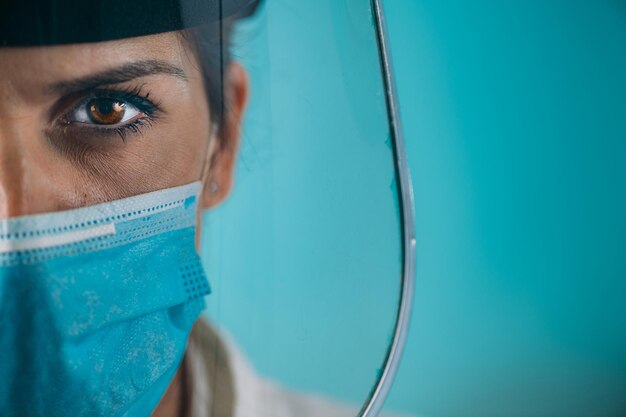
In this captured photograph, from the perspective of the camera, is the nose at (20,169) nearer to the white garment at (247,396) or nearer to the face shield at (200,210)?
the face shield at (200,210)

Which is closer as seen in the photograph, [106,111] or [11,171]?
[11,171]

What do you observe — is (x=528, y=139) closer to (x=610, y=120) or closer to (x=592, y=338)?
(x=610, y=120)

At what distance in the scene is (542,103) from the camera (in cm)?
115

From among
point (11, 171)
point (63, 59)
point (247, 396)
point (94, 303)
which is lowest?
point (247, 396)

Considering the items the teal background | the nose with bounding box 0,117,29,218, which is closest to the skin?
the nose with bounding box 0,117,29,218

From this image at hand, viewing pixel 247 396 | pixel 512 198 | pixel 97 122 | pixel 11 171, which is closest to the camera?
pixel 11 171

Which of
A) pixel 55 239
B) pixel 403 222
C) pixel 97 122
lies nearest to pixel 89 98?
pixel 97 122

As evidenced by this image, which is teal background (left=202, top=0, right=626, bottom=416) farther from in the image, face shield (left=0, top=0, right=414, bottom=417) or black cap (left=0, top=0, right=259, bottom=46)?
black cap (left=0, top=0, right=259, bottom=46)

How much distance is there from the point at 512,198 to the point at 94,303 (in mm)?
774

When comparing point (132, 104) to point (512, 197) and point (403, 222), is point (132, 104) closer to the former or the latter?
point (403, 222)

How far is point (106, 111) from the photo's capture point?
71 cm

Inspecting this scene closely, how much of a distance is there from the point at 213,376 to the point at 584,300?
694mm

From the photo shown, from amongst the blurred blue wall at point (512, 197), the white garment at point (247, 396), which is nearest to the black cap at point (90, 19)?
the white garment at point (247, 396)

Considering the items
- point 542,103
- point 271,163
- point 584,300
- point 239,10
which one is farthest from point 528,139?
point 239,10
